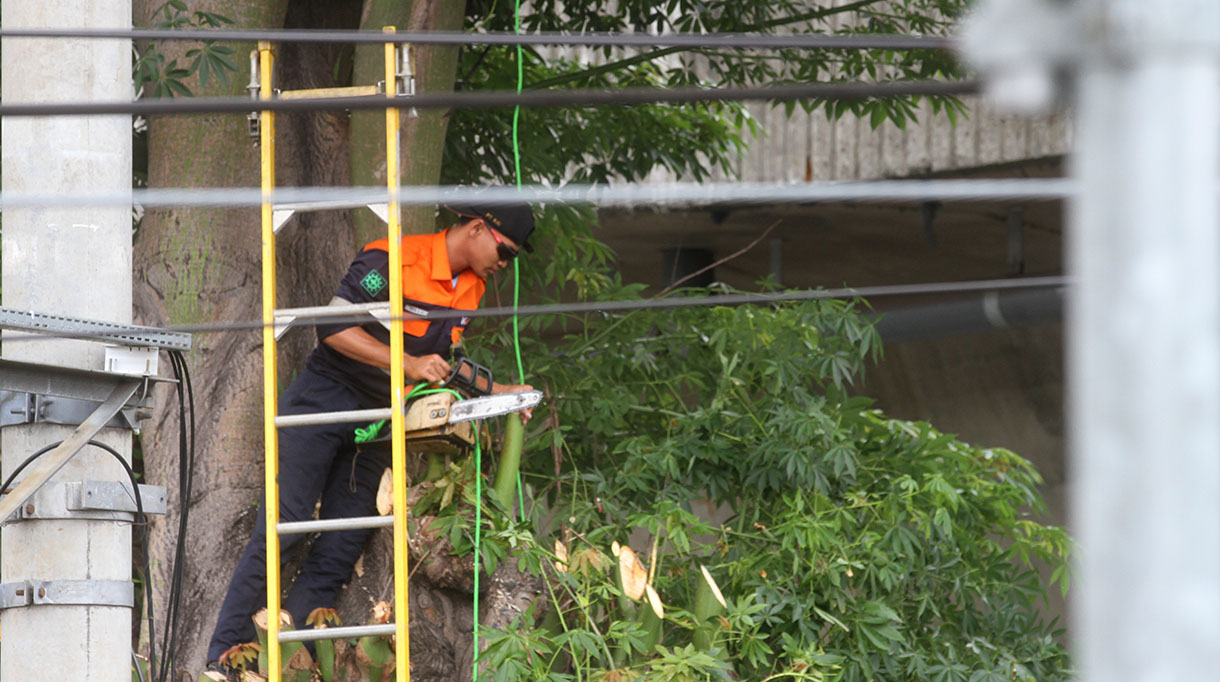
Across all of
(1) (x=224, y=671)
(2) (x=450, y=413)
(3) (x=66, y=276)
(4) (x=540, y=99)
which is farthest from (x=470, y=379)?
(4) (x=540, y=99)

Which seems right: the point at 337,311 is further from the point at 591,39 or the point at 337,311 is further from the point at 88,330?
the point at 591,39

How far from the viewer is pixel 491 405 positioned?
15.5ft

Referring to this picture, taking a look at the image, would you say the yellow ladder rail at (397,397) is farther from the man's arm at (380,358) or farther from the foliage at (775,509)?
the foliage at (775,509)

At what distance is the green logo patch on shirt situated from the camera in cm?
480

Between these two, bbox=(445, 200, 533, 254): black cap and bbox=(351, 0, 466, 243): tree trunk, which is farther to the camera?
bbox=(351, 0, 466, 243): tree trunk

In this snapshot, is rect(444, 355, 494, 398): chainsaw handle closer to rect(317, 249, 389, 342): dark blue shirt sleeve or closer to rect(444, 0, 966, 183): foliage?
rect(317, 249, 389, 342): dark blue shirt sleeve

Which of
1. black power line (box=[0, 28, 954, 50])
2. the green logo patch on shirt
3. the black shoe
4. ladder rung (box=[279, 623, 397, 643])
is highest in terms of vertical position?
black power line (box=[0, 28, 954, 50])

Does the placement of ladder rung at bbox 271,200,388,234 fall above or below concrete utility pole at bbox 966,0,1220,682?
above

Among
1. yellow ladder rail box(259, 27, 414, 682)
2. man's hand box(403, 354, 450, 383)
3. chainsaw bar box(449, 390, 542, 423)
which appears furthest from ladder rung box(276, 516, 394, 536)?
man's hand box(403, 354, 450, 383)

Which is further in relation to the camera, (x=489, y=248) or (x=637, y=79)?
(x=637, y=79)

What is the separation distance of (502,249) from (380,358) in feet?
2.04

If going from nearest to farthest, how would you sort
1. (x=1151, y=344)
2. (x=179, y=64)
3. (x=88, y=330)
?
(x=1151, y=344), (x=88, y=330), (x=179, y=64)

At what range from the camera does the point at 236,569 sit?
4875mm

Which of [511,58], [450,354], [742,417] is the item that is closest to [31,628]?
[450,354]
